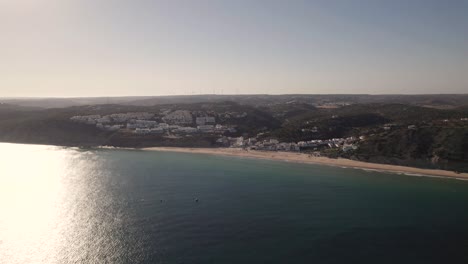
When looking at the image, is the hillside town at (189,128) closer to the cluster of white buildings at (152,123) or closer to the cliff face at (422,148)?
the cluster of white buildings at (152,123)

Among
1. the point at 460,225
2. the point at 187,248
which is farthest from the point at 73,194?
the point at 460,225

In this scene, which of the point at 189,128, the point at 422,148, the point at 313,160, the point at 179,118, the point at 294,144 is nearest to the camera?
the point at 422,148

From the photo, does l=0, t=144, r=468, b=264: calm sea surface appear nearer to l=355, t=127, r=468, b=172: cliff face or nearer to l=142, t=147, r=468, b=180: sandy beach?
l=142, t=147, r=468, b=180: sandy beach

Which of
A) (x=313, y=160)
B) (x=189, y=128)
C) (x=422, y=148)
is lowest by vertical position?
(x=313, y=160)

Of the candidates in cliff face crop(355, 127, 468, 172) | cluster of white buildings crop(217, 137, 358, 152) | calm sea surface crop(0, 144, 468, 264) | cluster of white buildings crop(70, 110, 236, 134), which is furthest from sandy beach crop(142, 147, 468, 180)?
cluster of white buildings crop(70, 110, 236, 134)

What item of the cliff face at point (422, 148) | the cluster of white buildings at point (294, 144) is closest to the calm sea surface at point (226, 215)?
the cliff face at point (422, 148)

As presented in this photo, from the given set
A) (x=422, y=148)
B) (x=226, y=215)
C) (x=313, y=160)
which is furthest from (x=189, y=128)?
(x=226, y=215)

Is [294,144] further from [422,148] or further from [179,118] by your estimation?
[179,118]

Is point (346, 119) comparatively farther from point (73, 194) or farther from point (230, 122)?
point (73, 194)
